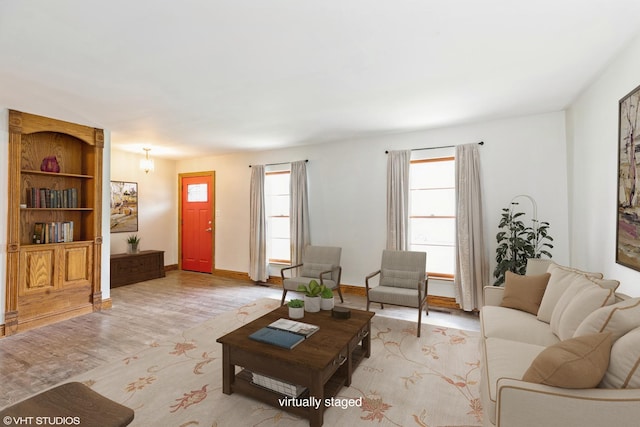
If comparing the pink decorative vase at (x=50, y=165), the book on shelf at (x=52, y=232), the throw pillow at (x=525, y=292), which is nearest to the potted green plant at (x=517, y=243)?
the throw pillow at (x=525, y=292)

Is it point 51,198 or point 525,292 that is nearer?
point 525,292

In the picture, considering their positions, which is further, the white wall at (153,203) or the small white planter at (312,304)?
the white wall at (153,203)

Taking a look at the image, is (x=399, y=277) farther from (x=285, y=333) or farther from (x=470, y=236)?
(x=285, y=333)

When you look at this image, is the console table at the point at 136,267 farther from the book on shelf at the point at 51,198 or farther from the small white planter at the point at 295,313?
the small white planter at the point at 295,313

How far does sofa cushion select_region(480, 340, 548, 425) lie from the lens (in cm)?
158

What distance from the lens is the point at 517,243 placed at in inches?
143

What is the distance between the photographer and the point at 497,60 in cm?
251

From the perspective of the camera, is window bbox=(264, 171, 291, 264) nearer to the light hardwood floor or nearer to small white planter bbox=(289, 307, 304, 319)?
the light hardwood floor

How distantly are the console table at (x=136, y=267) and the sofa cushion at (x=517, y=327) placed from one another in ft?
19.4

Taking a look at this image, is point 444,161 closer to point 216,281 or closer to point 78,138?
point 216,281

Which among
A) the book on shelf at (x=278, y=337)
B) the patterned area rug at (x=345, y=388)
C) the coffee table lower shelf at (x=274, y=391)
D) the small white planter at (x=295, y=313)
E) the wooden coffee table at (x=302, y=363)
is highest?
the small white planter at (x=295, y=313)

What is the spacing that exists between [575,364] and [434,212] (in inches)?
134

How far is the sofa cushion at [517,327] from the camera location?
2.16 m

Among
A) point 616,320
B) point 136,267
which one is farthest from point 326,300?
point 136,267
